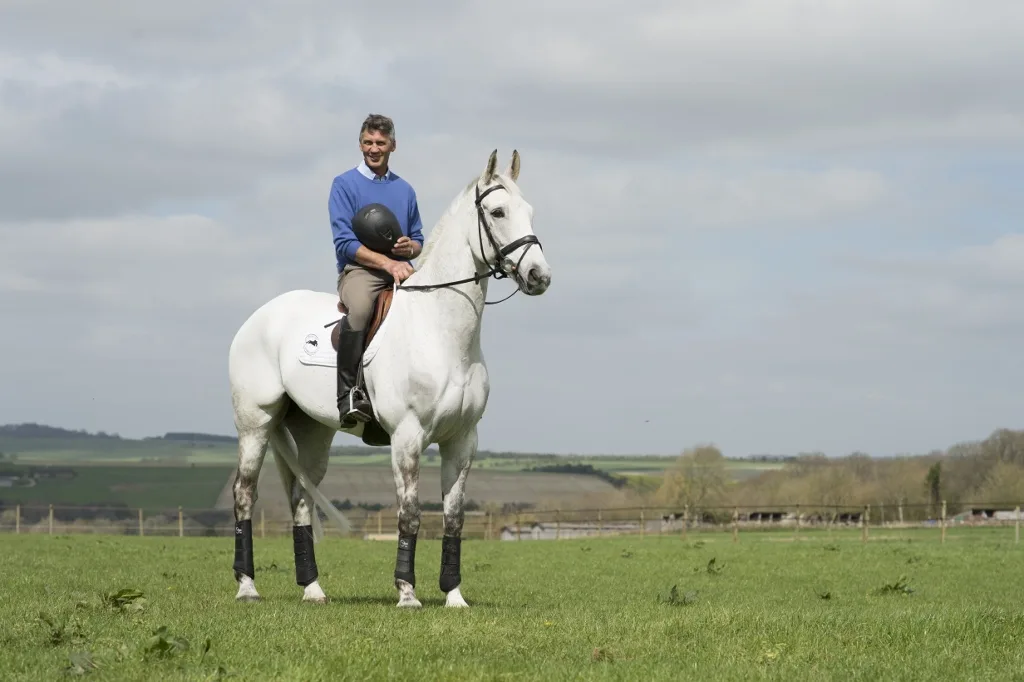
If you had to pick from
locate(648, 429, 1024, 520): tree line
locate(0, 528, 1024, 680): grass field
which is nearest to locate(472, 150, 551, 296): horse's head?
locate(0, 528, 1024, 680): grass field

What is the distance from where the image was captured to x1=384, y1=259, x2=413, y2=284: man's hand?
34.2 ft

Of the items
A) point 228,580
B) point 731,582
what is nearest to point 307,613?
point 228,580

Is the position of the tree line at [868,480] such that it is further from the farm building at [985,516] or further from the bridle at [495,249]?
the bridle at [495,249]

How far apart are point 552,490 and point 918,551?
359ft

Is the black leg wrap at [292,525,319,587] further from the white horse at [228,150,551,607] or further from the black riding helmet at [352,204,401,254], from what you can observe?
the black riding helmet at [352,204,401,254]

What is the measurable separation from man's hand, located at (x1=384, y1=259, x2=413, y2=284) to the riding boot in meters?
0.56

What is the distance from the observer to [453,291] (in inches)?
403

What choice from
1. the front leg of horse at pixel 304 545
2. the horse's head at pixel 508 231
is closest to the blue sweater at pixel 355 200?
the horse's head at pixel 508 231

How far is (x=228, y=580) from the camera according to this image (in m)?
15.1

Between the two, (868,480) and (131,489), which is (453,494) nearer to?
(868,480)

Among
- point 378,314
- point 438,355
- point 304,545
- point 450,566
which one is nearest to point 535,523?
point 304,545

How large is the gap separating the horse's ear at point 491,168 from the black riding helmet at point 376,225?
2.91ft

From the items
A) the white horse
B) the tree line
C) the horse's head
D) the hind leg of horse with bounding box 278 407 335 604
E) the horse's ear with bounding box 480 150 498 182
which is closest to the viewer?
the horse's head

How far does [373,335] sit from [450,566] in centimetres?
215
